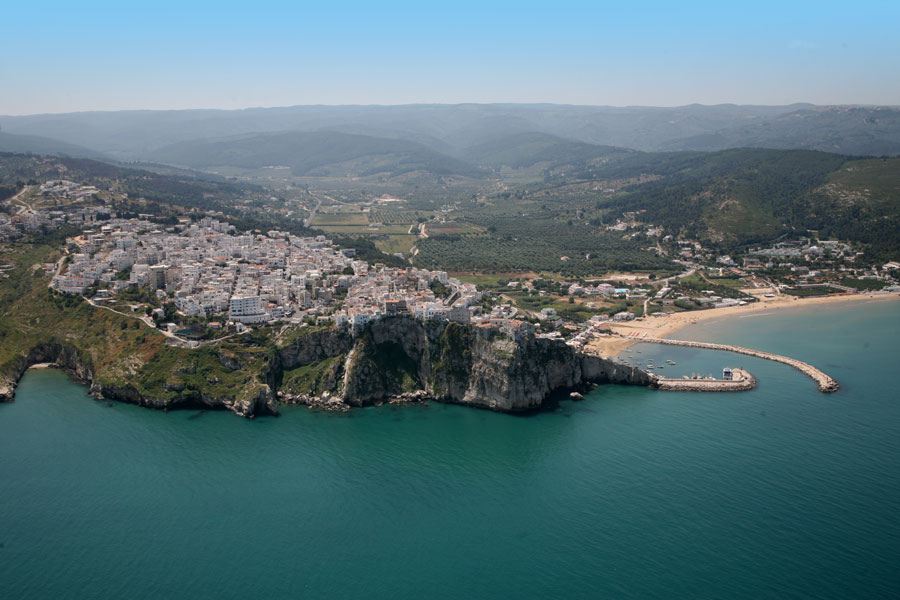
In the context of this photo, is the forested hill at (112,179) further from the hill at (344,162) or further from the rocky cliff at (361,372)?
the hill at (344,162)

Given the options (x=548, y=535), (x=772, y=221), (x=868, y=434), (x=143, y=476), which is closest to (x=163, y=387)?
(x=143, y=476)

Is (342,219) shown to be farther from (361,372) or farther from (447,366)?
(447,366)

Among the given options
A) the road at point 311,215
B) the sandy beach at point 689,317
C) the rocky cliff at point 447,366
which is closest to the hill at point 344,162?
the road at point 311,215

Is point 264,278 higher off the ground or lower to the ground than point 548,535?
higher

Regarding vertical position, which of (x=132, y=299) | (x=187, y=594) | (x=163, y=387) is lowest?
(x=187, y=594)

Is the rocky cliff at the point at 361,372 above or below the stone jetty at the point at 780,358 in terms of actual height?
above

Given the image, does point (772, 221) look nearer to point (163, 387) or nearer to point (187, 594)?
point (163, 387)

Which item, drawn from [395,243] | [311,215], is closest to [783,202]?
[395,243]
